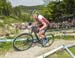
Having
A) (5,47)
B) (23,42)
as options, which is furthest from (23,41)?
(5,47)

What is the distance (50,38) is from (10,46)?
5.05 feet

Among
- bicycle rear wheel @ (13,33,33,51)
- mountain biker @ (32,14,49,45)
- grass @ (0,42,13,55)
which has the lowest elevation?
grass @ (0,42,13,55)

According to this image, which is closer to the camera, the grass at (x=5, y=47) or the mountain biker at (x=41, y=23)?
the grass at (x=5, y=47)

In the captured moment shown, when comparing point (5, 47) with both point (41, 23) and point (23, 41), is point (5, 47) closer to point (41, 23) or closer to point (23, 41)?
point (23, 41)

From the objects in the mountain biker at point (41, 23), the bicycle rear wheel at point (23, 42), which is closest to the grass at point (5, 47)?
the bicycle rear wheel at point (23, 42)

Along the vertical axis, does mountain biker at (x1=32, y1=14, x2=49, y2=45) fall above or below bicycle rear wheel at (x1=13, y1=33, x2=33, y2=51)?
above

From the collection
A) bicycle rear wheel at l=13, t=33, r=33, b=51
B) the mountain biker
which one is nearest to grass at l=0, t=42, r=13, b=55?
bicycle rear wheel at l=13, t=33, r=33, b=51

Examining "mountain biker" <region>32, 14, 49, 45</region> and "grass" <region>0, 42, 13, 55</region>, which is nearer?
"grass" <region>0, 42, 13, 55</region>

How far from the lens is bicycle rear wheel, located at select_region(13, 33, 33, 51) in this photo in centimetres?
874

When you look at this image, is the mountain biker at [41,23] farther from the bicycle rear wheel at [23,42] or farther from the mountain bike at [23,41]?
the bicycle rear wheel at [23,42]

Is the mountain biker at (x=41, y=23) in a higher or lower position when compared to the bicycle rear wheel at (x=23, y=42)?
higher

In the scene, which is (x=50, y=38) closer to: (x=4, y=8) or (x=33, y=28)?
(x=33, y=28)

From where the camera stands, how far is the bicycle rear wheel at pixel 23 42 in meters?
8.74

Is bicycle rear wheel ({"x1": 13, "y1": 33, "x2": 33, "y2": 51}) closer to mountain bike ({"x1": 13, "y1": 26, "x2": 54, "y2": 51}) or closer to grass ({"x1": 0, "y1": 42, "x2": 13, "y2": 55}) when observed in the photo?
mountain bike ({"x1": 13, "y1": 26, "x2": 54, "y2": 51})
